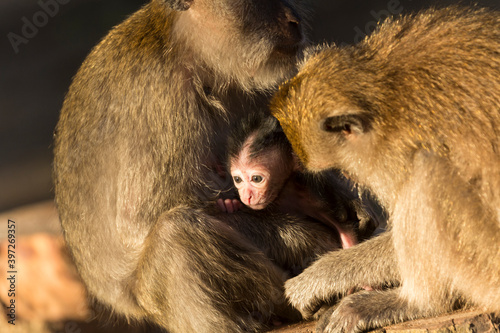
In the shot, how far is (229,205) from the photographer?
15.9 ft

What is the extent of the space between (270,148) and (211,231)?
2.46ft

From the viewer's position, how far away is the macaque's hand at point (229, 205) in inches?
189

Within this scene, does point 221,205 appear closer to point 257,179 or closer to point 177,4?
point 257,179

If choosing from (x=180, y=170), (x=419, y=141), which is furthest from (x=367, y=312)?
(x=180, y=170)

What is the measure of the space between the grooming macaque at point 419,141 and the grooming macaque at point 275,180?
70 centimetres

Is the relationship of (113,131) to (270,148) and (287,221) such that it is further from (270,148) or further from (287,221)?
(287,221)

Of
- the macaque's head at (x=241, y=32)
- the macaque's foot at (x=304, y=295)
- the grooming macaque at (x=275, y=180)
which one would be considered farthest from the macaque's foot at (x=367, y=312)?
the macaque's head at (x=241, y=32)

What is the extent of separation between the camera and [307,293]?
14.4ft

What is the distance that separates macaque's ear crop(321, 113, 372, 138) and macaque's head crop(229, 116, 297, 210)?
3.16 ft


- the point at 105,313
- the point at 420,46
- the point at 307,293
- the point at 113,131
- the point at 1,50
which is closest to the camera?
the point at 420,46

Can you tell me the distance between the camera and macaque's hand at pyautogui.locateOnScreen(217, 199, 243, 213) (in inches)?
189

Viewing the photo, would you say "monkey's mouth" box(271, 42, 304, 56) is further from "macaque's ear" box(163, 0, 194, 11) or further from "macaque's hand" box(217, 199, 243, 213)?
"macaque's hand" box(217, 199, 243, 213)

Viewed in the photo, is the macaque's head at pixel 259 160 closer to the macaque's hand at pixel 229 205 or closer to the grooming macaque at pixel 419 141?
the macaque's hand at pixel 229 205

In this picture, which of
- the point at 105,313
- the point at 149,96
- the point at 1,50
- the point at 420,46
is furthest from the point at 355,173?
the point at 1,50
